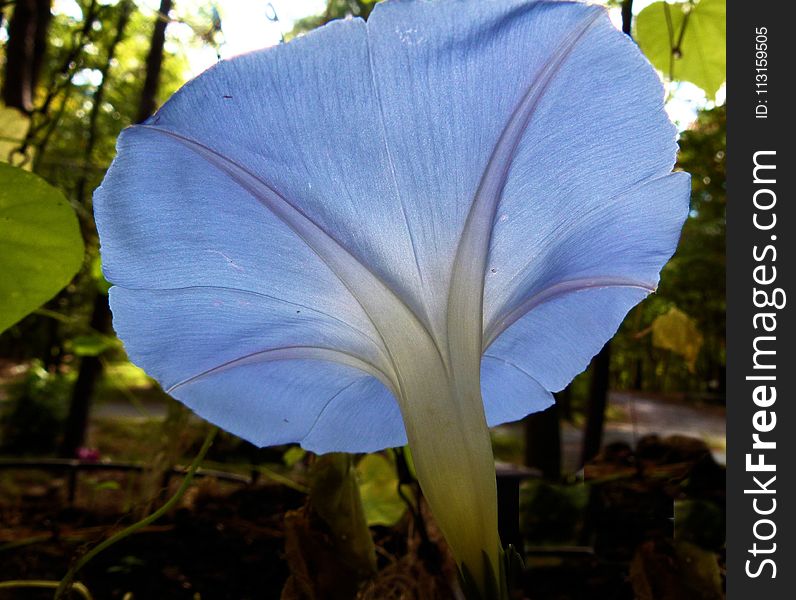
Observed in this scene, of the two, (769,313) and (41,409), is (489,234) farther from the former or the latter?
(41,409)

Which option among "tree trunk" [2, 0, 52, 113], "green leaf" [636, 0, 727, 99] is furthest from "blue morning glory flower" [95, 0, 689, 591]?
"tree trunk" [2, 0, 52, 113]

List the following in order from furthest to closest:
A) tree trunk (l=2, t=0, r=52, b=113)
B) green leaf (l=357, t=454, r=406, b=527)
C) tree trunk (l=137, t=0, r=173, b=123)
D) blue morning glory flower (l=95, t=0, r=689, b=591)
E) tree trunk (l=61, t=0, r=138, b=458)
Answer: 1. tree trunk (l=61, t=0, r=138, b=458)
2. tree trunk (l=2, t=0, r=52, b=113)
3. tree trunk (l=137, t=0, r=173, b=123)
4. green leaf (l=357, t=454, r=406, b=527)
5. blue morning glory flower (l=95, t=0, r=689, b=591)

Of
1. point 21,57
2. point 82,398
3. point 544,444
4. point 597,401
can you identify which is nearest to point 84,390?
point 82,398

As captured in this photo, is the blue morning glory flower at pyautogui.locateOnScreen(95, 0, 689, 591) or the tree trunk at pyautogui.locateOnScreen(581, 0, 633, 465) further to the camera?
the tree trunk at pyautogui.locateOnScreen(581, 0, 633, 465)

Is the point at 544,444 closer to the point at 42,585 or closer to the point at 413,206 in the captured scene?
the point at 42,585

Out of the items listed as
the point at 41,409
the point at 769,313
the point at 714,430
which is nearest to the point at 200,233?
the point at 769,313

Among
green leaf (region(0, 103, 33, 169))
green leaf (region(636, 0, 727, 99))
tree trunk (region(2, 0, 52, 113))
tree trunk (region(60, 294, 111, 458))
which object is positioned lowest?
tree trunk (region(60, 294, 111, 458))

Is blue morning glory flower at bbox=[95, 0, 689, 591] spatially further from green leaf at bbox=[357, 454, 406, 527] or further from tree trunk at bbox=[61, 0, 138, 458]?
tree trunk at bbox=[61, 0, 138, 458]

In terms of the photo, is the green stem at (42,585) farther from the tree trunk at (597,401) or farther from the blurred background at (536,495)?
the tree trunk at (597,401)
